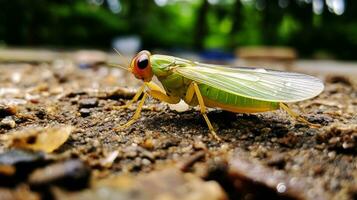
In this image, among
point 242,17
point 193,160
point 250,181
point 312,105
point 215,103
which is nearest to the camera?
point 250,181

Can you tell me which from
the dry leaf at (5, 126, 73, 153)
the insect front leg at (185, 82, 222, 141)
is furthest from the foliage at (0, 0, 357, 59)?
the dry leaf at (5, 126, 73, 153)

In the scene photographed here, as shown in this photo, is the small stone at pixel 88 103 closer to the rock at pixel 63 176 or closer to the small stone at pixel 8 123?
the small stone at pixel 8 123

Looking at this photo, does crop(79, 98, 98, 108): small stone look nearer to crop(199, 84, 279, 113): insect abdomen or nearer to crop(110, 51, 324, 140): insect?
crop(110, 51, 324, 140): insect

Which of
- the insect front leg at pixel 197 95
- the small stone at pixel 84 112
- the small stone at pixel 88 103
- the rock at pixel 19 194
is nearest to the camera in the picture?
the rock at pixel 19 194

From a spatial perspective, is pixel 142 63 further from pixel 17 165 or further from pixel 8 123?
pixel 17 165

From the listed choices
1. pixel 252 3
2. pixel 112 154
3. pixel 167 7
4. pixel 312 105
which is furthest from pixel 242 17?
pixel 112 154

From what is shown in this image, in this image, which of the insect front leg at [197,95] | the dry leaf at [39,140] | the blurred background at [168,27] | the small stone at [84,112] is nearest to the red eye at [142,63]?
the insect front leg at [197,95]

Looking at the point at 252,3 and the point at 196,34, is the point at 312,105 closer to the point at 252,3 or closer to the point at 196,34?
the point at 196,34

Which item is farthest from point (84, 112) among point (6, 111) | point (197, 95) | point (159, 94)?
point (197, 95)
